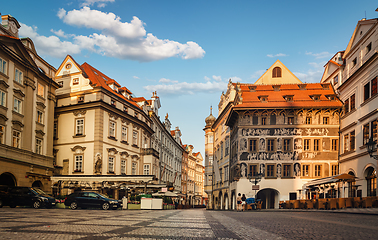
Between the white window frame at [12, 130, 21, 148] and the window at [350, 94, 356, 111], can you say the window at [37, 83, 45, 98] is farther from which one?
the window at [350, 94, 356, 111]

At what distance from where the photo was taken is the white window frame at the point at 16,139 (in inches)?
1318

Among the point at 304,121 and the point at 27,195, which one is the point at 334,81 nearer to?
the point at 304,121

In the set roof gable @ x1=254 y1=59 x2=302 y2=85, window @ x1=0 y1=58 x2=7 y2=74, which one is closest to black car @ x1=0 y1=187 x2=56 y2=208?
window @ x1=0 y1=58 x2=7 y2=74

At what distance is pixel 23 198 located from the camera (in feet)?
88.3

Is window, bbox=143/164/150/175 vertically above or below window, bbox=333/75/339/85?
below

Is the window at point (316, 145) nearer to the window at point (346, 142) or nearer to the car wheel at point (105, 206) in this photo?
the window at point (346, 142)

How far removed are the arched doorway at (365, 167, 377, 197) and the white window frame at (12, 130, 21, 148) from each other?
31.6 metres

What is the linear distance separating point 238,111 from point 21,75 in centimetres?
2389

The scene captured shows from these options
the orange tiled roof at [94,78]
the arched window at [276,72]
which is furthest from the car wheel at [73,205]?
the arched window at [276,72]

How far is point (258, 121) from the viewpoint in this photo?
44.2 meters

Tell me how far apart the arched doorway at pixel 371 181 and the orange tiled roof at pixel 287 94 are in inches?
448

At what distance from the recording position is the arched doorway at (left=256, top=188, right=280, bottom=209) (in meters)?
43.4

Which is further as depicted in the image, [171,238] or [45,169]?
[45,169]

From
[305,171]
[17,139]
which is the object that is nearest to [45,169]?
[17,139]
